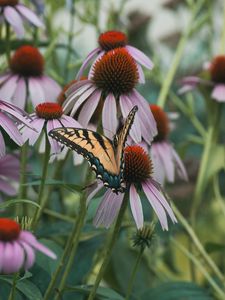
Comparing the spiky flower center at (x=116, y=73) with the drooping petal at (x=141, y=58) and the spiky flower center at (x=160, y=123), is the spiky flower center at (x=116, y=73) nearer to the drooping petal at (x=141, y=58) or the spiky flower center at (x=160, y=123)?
the drooping petal at (x=141, y=58)

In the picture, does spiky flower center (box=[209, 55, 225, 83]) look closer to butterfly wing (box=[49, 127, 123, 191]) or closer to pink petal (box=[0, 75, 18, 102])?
pink petal (box=[0, 75, 18, 102])

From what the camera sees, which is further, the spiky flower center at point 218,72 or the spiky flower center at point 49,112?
the spiky flower center at point 218,72

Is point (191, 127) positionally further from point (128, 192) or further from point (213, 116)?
point (128, 192)

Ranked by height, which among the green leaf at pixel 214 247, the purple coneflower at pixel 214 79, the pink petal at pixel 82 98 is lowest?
the green leaf at pixel 214 247

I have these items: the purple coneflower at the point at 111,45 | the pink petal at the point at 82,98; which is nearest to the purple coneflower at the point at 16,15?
the purple coneflower at the point at 111,45

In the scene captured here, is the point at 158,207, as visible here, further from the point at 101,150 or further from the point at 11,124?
the point at 11,124

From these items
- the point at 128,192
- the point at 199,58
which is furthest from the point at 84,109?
the point at 199,58

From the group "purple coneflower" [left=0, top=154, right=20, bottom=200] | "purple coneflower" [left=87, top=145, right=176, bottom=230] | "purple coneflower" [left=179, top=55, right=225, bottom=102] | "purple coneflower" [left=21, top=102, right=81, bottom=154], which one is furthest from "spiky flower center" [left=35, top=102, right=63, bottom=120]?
"purple coneflower" [left=179, top=55, right=225, bottom=102]
